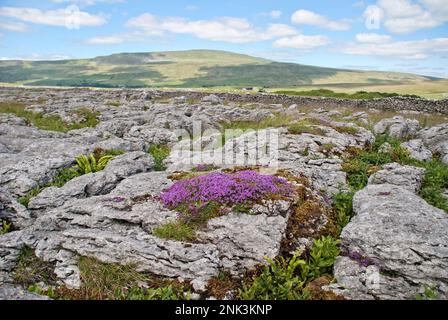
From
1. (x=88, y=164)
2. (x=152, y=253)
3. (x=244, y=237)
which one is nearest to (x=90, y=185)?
(x=88, y=164)

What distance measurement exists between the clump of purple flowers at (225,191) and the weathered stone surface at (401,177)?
4195mm

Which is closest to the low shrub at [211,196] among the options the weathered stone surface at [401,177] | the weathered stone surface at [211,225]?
the weathered stone surface at [211,225]

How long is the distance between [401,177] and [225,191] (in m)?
6.97

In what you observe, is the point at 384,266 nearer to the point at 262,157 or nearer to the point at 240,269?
the point at 240,269

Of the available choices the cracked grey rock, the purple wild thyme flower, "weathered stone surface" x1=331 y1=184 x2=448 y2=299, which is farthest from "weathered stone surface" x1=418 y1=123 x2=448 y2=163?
the purple wild thyme flower

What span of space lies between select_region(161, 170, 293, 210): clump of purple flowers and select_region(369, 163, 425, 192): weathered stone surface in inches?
165

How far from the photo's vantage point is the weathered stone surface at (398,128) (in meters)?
22.7

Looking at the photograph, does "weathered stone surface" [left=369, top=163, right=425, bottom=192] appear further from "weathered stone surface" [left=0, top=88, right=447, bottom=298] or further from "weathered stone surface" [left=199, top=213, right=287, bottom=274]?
"weathered stone surface" [left=199, top=213, right=287, bottom=274]

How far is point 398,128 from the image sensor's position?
2297 cm

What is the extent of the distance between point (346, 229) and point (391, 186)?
10.9 feet

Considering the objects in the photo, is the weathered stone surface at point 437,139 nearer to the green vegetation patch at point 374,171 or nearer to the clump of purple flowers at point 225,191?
the green vegetation patch at point 374,171

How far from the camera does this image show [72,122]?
105 ft
